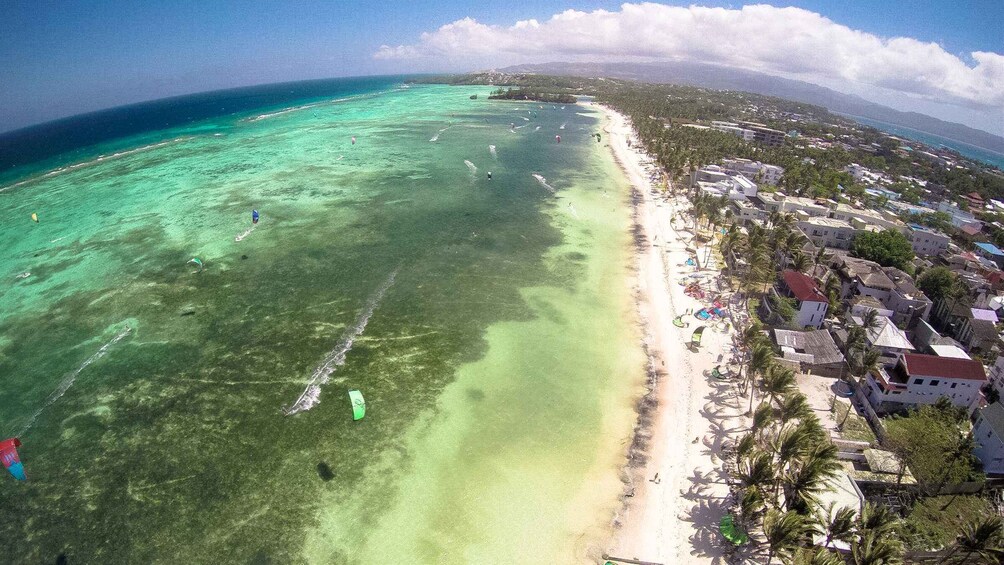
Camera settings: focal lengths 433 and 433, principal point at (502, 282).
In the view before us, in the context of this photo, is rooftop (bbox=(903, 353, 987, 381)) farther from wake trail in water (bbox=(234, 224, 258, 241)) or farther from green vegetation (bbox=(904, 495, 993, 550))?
wake trail in water (bbox=(234, 224, 258, 241))

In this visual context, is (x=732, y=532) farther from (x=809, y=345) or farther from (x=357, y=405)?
(x=357, y=405)

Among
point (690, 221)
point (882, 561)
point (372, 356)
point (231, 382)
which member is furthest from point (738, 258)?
point (231, 382)

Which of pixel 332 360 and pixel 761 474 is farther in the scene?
pixel 332 360

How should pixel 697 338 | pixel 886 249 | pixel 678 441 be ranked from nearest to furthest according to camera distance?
pixel 678 441 → pixel 697 338 → pixel 886 249

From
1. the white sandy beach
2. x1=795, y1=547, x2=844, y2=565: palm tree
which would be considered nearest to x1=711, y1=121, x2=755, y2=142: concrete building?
the white sandy beach

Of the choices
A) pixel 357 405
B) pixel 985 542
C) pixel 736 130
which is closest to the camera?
pixel 985 542

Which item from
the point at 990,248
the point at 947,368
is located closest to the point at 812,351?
the point at 947,368

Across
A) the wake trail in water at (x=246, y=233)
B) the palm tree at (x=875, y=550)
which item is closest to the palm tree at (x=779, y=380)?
the palm tree at (x=875, y=550)
